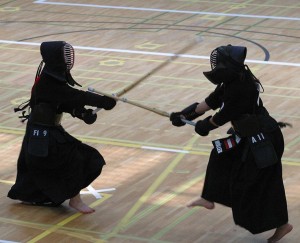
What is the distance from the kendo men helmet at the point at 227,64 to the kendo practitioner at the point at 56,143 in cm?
117

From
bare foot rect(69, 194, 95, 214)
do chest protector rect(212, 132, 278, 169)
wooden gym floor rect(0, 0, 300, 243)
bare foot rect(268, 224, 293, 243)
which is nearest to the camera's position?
do chest protector rect(212, 132, 278, 169)

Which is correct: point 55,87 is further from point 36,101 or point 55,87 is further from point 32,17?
point 32,17

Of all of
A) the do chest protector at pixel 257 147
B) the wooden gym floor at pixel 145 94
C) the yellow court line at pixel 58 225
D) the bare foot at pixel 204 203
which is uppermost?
the do chest protector at pixel 257 147

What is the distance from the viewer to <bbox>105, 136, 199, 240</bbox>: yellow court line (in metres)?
8.31

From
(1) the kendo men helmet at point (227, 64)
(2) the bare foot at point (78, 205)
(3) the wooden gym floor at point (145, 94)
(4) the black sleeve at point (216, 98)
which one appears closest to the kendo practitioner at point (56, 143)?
(2) the bare foot at point (78, 205)

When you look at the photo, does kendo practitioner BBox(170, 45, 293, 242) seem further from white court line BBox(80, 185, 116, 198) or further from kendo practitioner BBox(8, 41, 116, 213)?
white court line BBox(80, 185, 116, 198)

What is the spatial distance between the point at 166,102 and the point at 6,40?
4403mm

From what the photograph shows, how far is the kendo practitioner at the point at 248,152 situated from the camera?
772cm

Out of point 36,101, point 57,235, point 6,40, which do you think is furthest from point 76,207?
point 6,40

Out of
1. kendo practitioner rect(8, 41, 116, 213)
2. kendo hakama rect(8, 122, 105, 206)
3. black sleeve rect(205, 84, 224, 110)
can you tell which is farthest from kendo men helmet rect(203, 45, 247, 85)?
kendo hakama rect(8, 122, 105, 206)

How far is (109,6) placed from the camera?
17984 mm

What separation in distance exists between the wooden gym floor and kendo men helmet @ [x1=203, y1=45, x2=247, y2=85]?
1379 millimetres

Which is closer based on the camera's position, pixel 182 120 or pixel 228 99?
pixel 228 99

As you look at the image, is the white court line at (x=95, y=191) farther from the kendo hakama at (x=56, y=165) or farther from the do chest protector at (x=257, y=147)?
the do chest protector at (x=257, y=147)
